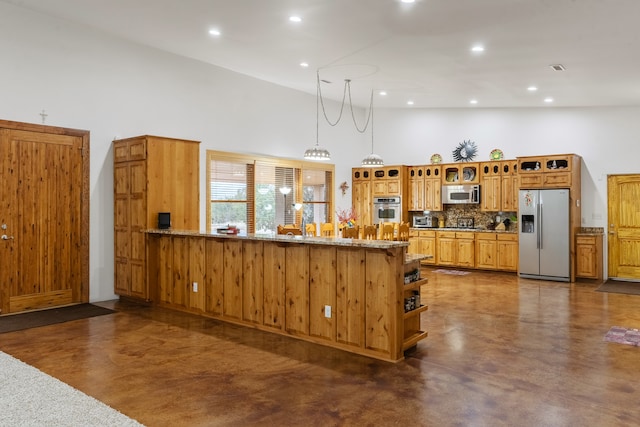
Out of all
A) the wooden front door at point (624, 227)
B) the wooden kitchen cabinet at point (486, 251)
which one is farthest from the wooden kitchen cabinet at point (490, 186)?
the wooden front door at point (624, 227)

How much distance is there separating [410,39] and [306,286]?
132 inches

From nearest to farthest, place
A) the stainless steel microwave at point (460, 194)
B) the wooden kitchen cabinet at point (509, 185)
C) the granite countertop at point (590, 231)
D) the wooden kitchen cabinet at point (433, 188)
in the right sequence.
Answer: the granite countertop at point (590, 231), the wooden kitchen cabinet at point (509, 185), the stainless steel microwave at point (460, 194), the wooden kitchen cabinet at point (433, 188)

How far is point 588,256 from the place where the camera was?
8.80m

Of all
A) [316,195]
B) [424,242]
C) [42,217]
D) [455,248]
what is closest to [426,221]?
[424,242]

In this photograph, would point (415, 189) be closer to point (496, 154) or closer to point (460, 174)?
point (460, 174)

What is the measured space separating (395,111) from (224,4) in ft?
22.7

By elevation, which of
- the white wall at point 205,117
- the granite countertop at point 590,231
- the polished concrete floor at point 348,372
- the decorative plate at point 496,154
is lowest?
the polished concrete floor at point 348,372

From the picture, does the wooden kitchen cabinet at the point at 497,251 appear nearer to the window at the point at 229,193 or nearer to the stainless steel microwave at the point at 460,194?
the stainless steel microwave at the point at 460,194

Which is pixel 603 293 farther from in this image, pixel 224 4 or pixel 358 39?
pixel 224 4

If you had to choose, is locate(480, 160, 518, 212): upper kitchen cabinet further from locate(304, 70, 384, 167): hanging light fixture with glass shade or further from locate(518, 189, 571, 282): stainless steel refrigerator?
locate(304, 70, 384, 167): hanging light fixture with glass shade

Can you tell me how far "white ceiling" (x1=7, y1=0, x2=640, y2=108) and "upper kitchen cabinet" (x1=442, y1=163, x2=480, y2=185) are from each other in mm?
2078

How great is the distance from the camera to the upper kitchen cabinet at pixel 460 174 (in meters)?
10.3

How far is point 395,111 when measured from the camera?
37.9ft

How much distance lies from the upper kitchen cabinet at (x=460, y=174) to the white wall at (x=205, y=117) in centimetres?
35
